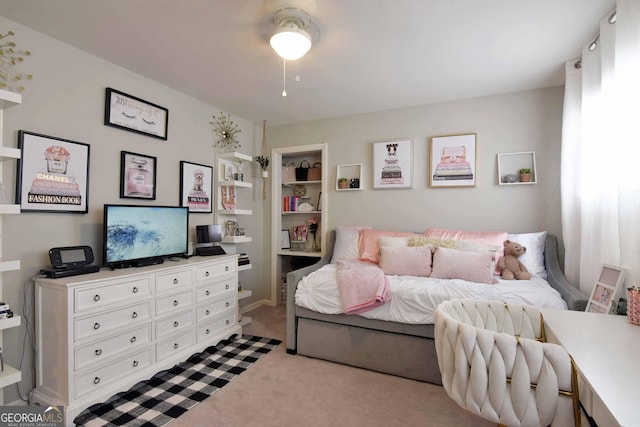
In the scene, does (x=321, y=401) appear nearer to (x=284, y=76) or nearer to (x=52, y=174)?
(x=52, y=174)

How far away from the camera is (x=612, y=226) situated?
1846mm

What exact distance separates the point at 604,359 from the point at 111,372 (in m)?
2.61

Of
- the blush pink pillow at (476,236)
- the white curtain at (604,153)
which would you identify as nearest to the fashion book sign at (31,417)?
the blush pink pillow at (476,236)

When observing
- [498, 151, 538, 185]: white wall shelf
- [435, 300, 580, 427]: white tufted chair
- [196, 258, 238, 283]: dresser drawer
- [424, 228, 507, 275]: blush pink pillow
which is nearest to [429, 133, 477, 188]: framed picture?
[498, 151, 538, 185]: white wall shelf

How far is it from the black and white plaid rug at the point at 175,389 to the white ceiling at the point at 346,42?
247 cm

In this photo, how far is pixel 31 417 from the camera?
1.72 metres

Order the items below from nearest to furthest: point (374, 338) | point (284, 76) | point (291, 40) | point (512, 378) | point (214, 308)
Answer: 1. point (512, 378)
2. point (291, 40)
3. point (374, 338)
4. point (284, 76)
5. point (214, 308)

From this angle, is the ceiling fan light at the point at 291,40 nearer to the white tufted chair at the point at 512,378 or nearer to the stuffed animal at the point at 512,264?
the white tufted chair at the point at 512,378

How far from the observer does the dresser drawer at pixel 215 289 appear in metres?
2.70

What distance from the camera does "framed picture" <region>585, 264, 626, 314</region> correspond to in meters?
1.65

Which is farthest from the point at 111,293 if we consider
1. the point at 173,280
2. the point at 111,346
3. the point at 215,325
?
the point at 215,325

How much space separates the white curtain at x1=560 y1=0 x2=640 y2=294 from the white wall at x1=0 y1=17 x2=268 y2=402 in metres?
3.37

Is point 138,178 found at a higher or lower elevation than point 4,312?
higher

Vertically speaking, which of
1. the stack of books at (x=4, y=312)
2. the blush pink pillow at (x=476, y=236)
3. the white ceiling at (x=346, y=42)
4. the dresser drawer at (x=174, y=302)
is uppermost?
the white ceiling at (x=346, y=42)
